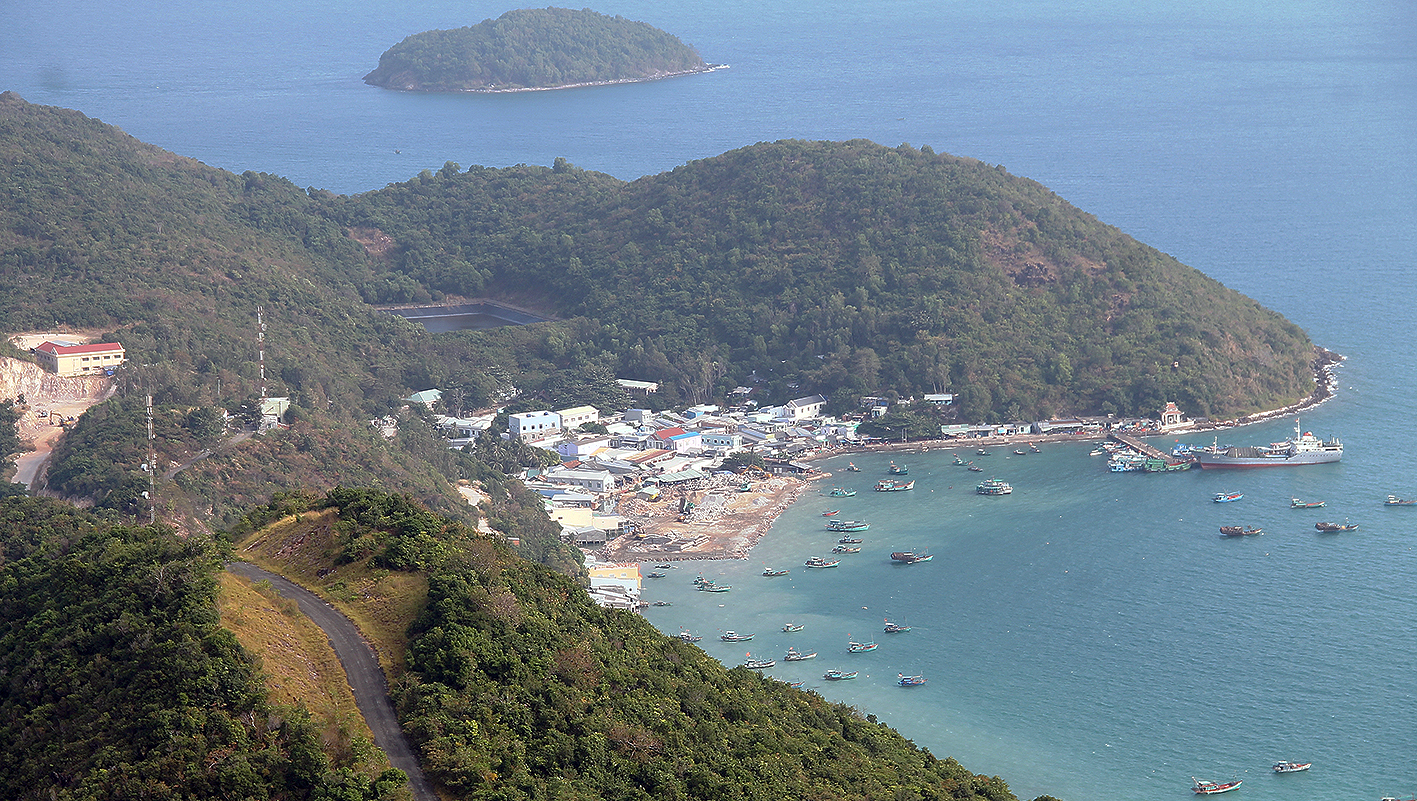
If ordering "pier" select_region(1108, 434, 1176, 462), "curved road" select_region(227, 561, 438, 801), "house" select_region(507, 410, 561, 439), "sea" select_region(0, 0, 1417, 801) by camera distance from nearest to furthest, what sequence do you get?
1. "curved road" select_region(227, 561, 438, 801)
2. "sea" select_region(0, 0, 1417, 801)
3. "pier" select_region(1108, 434, 1176, 462)
4. "house" select_region(507, 410, 561, 439)

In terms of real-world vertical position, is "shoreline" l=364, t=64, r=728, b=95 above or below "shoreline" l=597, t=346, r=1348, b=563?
above

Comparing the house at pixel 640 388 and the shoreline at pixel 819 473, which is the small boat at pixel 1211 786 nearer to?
the shoreline at pixel 819 473

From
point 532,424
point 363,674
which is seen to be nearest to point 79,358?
point 532,424

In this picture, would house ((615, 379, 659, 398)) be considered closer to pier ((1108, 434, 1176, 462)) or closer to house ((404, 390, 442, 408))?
house ((404, 390, 442, 408))

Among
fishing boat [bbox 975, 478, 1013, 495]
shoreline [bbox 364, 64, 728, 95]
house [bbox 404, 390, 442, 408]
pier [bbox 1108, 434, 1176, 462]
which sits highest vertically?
shoreline [bbox 364, 64, 728, 95]

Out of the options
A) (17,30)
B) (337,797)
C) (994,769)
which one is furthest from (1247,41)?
(337,797)

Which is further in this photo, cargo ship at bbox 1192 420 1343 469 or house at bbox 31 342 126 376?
cargo ship at bbox 1192 420 1343 469

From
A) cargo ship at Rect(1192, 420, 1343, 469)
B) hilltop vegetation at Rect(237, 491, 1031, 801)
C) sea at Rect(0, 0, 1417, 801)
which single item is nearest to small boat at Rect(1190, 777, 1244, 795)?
sea at Rect(0, 0, 1417, 801)

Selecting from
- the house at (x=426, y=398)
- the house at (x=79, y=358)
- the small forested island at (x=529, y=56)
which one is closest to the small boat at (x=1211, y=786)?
the house at (x=79, y=358)
